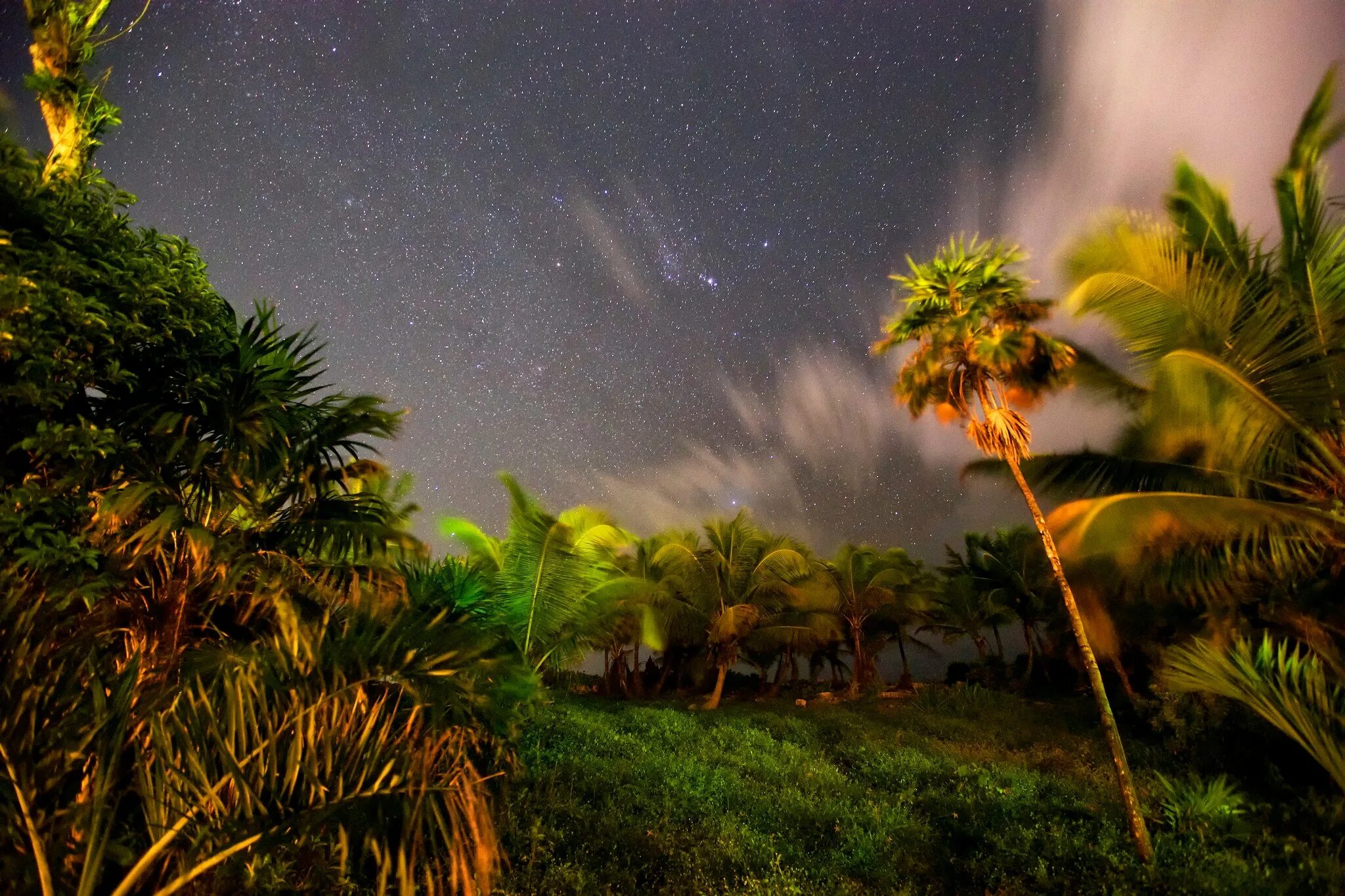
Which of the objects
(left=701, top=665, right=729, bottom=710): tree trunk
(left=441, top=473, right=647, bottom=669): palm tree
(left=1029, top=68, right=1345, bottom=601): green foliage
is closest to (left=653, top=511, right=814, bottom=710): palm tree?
(left=701, top=665, right=729, bottom=710): tree trunk

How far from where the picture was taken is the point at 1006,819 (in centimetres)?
691

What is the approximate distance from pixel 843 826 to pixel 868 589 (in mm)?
16444

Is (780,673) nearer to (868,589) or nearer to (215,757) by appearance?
(868,589)

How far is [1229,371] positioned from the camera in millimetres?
6098

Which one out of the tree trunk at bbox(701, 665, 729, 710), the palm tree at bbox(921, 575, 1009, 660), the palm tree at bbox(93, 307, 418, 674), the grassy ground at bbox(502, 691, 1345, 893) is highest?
the palm tree at bbox(921, 575, 1009, 660)

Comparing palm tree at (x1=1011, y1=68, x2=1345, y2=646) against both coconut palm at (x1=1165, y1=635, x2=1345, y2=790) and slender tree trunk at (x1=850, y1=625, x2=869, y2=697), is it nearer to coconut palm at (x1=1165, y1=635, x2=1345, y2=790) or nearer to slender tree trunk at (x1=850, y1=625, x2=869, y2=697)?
→ coconut palm at (x1=1165, y1=635, x2=1345, y2=790)

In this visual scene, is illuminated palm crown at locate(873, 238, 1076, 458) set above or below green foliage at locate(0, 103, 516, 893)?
above

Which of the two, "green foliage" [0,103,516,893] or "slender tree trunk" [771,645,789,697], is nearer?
"green foliage" [0,103,516,893]

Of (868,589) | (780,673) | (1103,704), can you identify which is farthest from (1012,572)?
(1103,704)

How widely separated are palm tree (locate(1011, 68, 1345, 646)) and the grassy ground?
2.95 metres

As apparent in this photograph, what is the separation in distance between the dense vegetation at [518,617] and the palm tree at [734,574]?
804 centimetres

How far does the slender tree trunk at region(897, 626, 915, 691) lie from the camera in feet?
85.8

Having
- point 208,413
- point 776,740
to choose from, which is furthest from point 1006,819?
point 208,413

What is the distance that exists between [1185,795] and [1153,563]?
2748 millimetres
